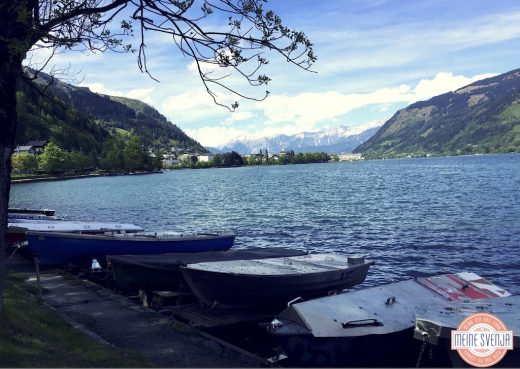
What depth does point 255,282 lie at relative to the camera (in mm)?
17203

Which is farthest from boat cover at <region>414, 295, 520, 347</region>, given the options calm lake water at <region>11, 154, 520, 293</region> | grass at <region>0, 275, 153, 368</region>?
calm lake water at <region>11, 154, 520, 293</region>

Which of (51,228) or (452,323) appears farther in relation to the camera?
(51,228)

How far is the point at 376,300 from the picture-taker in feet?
47.2

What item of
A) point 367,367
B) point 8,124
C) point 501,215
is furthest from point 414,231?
point 8,124

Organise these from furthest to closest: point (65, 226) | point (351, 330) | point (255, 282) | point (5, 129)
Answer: point (65, 226) → point (255, 282) → point (351, 330) → point (5, 129)

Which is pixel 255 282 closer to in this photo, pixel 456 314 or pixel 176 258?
pixel 176 258

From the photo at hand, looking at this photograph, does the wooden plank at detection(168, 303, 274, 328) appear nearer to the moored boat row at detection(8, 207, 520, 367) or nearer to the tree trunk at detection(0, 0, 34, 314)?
the moored boat row at detection(8, 207, 520, 367)

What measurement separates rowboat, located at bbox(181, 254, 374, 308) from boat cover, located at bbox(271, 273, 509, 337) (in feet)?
11.3

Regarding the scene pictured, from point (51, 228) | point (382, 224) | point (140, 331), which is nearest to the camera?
point (140, 331)

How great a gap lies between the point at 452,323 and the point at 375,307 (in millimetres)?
2558

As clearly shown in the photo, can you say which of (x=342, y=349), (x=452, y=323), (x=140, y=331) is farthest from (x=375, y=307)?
(x=140, y=331)

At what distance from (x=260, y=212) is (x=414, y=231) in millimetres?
21618

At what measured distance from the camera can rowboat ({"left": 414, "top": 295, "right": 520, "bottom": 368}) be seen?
36.9 feet

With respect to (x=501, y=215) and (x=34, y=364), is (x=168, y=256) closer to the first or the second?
(x=34, y=364)
